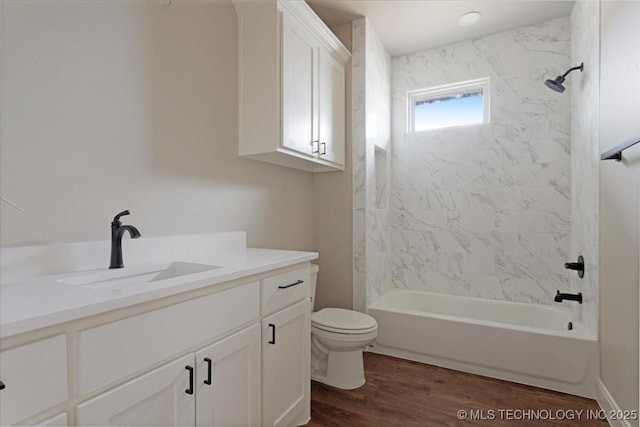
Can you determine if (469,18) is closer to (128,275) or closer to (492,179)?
(492,179)

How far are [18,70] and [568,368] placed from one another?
313cm

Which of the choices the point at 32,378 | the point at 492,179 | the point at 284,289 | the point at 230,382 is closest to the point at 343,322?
the point at 284,289

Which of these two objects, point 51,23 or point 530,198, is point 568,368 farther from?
point 51,23

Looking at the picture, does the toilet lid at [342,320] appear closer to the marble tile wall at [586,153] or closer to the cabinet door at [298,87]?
the cabinet door at [298,87]

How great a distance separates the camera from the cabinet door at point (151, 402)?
77 cm

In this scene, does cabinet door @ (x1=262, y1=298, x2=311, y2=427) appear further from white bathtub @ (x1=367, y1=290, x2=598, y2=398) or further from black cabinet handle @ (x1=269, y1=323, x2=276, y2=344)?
white bathtub @ (x1=367, y1=290, x2=598, y2=398)

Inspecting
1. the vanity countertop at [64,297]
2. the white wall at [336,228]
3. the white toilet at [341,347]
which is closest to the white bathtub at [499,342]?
the white wall at [336,228]

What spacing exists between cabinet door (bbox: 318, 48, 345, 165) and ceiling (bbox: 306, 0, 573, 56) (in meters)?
0.43

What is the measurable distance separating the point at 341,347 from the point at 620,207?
1.69 metres

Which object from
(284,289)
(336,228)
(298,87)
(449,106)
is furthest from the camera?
(449,106)

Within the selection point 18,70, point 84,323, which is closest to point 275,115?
point 18,70

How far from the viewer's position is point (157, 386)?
902 millimetres

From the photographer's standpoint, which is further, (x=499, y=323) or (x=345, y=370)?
(x=499, y=323)

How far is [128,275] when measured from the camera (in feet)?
4.07
